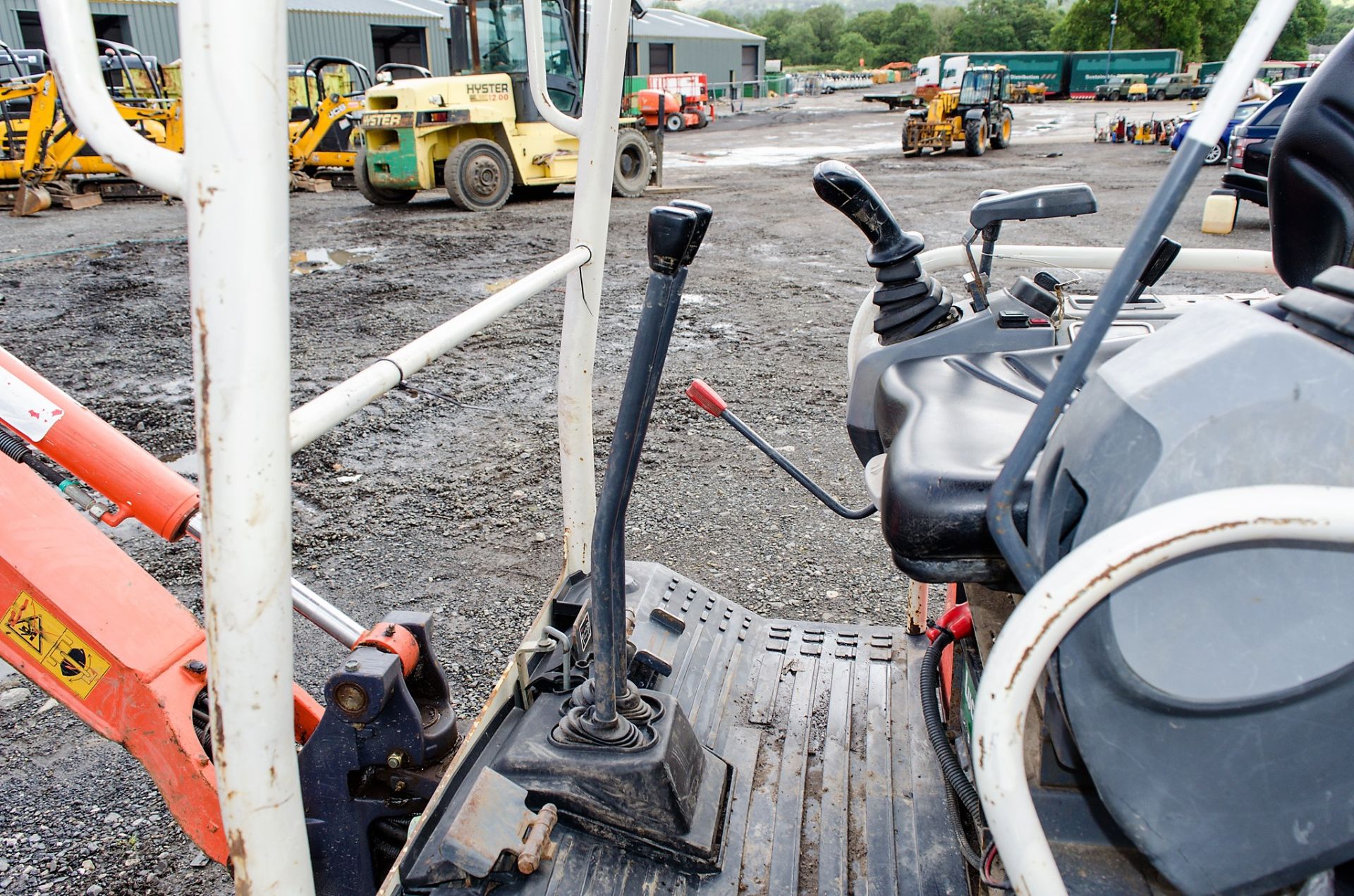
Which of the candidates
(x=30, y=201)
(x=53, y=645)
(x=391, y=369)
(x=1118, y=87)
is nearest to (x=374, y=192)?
(x=30, y=201)

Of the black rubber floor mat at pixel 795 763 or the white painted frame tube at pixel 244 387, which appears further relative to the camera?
the black rubber floor mat at pixel 795 763

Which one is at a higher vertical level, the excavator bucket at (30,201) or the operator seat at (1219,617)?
the operator seat at (1219,617)

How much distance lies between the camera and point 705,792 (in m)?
1.46

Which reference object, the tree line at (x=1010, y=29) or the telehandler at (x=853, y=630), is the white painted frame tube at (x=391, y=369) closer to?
the telehandler at (x=853, y=630)

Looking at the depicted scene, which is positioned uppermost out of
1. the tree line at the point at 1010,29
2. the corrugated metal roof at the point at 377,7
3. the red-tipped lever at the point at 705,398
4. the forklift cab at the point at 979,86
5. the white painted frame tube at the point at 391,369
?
the tree line at the point at 1010,29

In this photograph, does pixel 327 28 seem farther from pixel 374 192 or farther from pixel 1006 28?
pixel 1006 28

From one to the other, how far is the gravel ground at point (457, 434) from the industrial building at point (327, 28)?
2167cm

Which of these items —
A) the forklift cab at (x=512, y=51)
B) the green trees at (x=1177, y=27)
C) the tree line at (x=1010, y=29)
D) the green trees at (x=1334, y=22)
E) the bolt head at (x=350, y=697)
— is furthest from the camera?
the tree line at (x=1010, y=29)

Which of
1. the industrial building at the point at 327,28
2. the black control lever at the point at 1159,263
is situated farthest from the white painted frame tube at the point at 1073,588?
the industrial building at the point at 327,28

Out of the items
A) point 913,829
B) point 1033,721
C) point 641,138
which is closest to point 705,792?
point 913,829

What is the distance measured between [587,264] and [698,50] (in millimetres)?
47511

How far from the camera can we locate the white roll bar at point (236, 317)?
0.67 m

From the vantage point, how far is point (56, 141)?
11320mm

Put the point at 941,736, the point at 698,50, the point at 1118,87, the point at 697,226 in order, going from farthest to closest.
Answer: the point at 698,50 → the point at 1118,87 → the point at 941,736 → the point at 697,226
